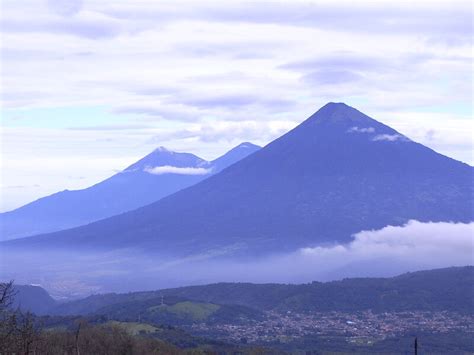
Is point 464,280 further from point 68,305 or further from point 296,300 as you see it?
point 68,305

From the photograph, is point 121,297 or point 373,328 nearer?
point 373,328

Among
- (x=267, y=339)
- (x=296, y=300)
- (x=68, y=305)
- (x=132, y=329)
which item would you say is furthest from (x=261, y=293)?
(x=132, y=329)

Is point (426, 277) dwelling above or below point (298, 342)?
above

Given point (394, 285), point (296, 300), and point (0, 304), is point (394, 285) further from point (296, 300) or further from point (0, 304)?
point (0, 304)

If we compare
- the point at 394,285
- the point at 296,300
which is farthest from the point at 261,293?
the point at 394,285

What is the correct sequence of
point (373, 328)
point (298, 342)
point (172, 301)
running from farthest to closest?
point (172, 301)
point (373, 328)
point (298, 342)

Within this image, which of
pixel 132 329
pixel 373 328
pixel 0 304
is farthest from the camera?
pixel 373 328

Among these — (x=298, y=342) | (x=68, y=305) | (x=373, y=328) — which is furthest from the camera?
(x=68, y=305)

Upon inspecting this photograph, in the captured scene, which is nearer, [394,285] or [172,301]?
[172,301]

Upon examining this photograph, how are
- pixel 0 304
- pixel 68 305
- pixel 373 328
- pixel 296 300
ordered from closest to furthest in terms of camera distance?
pixel 0 304
pixel 373 328
pixel 296 300
pixel 68 305
